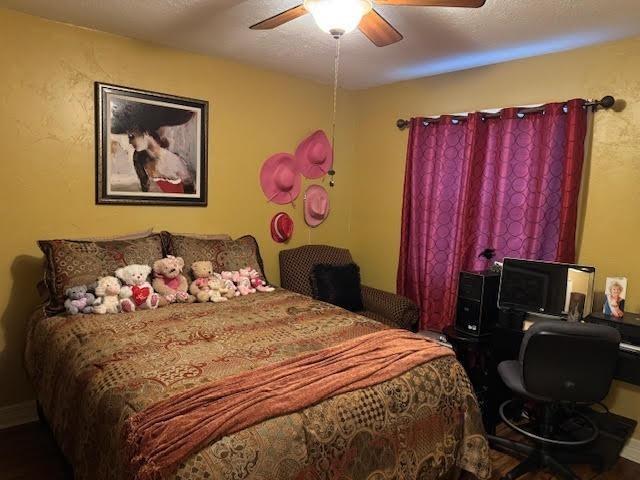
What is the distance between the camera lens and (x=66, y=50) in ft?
8.54

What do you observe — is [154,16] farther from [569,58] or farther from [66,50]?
[569,58]

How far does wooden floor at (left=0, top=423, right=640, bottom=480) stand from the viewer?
7.14 feet

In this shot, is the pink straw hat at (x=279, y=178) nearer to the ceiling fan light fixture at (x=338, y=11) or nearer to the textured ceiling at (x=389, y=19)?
the textured ceiling at (x=389, y=19)

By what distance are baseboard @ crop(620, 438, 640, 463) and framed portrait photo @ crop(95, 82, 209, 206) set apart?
10.2 feet

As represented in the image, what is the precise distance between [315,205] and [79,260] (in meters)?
2.00

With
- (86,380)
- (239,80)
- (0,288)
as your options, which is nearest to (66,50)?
(239,80)

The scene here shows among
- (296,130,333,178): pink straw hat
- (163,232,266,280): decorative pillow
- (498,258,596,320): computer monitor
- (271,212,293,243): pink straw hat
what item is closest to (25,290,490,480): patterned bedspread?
(163,232,266,280): decorative pillow

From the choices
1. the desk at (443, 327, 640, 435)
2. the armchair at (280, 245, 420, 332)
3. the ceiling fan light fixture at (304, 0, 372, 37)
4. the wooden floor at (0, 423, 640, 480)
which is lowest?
the wooden floor at (0, 423, 640, 480)

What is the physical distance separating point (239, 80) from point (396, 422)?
2714 millimetres

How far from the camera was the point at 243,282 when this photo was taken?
9.64 feet

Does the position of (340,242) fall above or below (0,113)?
below

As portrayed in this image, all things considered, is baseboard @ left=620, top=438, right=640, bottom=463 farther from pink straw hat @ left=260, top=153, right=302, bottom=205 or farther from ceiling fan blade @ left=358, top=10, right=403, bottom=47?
pink straw hat @ left=260, top=153, right=302, bottom=205

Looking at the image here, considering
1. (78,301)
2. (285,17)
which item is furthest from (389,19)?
(78,301)

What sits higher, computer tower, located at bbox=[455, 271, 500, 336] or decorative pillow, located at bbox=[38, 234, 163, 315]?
decorative pillow, located at bbox=[38, 234, 163, 315]
